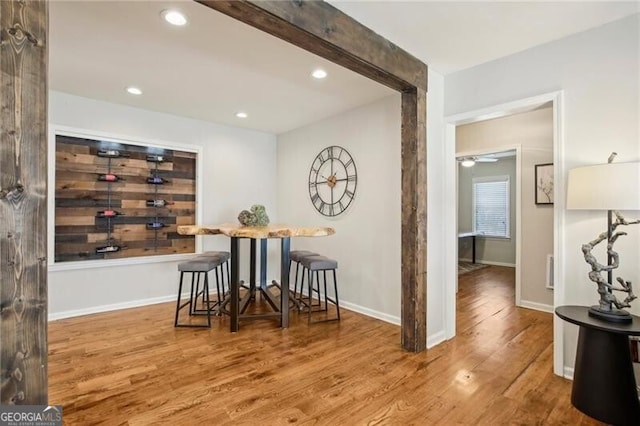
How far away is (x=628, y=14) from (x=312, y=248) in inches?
150

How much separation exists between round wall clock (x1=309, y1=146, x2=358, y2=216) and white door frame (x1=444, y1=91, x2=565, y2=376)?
4.03 feet

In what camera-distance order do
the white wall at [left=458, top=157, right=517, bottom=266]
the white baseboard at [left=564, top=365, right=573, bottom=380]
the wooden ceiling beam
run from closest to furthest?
1. the wooden ceiling beam
2. the white baseboard at [left=564, top=365, right=573, bottom=380]
3. the white wall at [left=458, top=157, right=517, bottom=266]

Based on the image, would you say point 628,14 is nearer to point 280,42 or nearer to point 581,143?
point 581,143

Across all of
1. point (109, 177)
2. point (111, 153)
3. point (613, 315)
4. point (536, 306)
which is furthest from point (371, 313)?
point (111, 153)

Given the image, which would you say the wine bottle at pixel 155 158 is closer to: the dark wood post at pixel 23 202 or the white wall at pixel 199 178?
the white wall at pixel 199 178

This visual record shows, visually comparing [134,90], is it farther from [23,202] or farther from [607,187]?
[607,187]

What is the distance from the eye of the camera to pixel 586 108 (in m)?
2.28

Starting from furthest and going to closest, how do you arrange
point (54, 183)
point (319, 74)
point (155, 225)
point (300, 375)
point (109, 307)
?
point (155, 225), point (109, 307), point (54, 183), point (319, 74), point (300, 375)

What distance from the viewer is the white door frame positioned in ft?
7.75

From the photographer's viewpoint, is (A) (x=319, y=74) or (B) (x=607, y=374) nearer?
(B) (x=607, y=374)

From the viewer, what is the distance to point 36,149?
1093 mm

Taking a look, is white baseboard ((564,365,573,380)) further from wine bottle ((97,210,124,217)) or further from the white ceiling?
wine bottle ((97,210,124,217))

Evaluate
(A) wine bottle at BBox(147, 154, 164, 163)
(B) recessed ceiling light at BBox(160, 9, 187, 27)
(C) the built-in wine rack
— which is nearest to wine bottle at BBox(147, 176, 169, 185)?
(A) wine bottle at BBox(147, 154, 164, 163)

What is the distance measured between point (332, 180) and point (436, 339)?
229 centimetres
